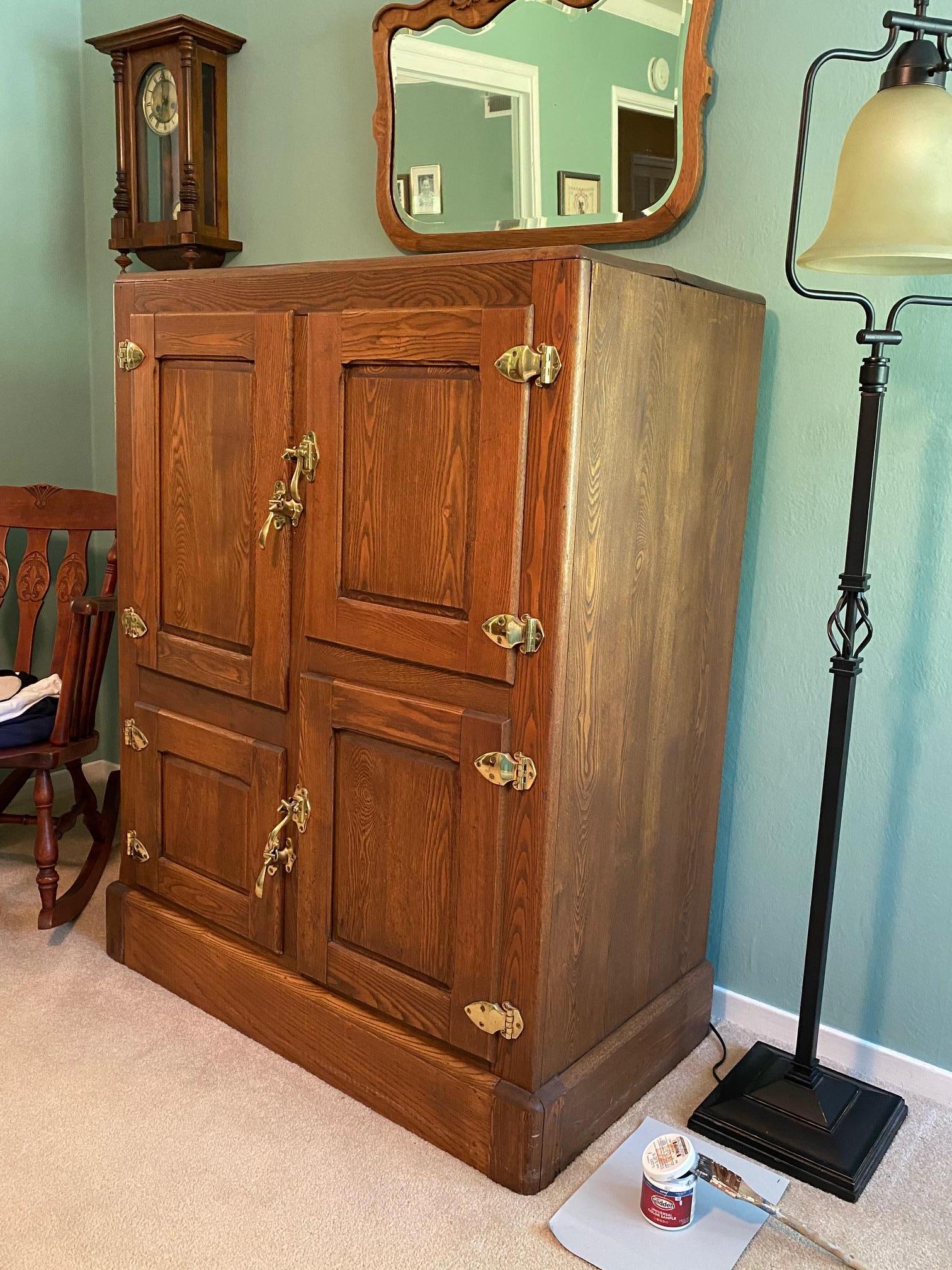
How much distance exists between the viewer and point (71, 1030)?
2.08 metres

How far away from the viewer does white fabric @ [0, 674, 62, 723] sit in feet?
7.93

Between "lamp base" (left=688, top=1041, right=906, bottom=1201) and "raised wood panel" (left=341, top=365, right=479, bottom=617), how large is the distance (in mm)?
964

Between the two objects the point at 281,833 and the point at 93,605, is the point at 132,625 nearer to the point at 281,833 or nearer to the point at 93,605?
the point at 93,605

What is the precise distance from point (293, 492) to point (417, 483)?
0.27 metres

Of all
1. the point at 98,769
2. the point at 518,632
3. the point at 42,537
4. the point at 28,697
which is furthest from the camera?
the point at 98,769

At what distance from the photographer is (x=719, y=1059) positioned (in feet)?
6.77

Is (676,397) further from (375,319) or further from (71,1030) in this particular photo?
(71,1030)

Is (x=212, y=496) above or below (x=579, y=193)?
below

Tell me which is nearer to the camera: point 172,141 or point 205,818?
point 205,818

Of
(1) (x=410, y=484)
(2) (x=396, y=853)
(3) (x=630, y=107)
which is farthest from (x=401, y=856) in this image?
(3) (x=630, y=107)

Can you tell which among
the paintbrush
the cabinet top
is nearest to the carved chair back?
the cabinet top

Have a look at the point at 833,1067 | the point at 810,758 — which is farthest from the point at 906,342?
the point at 833,1067

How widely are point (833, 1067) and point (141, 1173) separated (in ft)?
3.97

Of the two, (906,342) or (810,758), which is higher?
(906,342)
